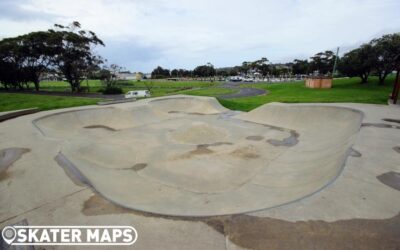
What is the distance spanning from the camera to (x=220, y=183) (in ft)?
22.7

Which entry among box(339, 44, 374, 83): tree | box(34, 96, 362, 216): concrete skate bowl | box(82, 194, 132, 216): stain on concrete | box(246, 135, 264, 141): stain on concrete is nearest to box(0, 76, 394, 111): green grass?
box(339, 44, 374, 83): tree

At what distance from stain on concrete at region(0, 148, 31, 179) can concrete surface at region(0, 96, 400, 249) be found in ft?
0.55

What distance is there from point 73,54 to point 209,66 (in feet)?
220

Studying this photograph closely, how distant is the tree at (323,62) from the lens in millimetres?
65188

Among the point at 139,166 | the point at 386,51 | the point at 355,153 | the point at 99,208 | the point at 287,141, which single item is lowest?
the point at 287,141

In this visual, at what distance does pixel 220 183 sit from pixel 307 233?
3.97 metres

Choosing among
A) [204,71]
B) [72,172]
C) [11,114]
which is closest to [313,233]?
[72,172]

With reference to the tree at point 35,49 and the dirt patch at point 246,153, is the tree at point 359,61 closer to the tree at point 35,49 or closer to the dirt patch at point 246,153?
the dirt patch at point 246,153

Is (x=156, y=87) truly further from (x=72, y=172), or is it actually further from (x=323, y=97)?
(x=72, y=172)

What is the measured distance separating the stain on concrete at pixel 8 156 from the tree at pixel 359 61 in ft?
119

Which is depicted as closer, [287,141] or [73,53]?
[287,141]

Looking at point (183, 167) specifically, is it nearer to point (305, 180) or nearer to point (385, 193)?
point (305, 180)

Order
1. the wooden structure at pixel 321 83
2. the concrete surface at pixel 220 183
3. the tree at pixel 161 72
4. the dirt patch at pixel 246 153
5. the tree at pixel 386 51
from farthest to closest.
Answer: the tree at pixel 161 72, the wooden structure at pixel 321 83, the tree at pixel 386 51, the dirt patch at pixel 246 153, the concrete surface at pixel 220 183

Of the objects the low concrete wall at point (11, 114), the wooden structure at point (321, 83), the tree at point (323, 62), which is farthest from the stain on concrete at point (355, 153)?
the tree at point (323, 62)
